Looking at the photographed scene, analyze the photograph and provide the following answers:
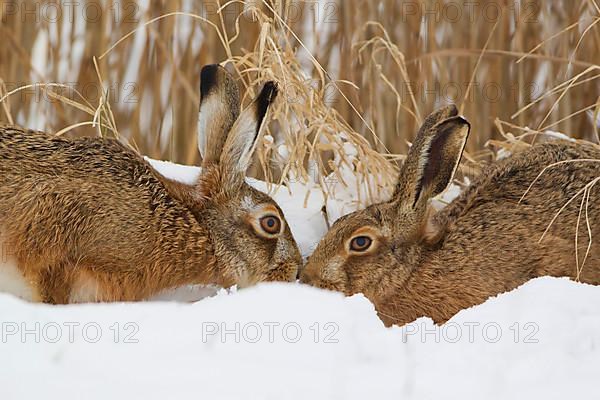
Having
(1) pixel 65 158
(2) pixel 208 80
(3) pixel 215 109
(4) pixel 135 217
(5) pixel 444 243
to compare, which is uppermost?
(2) pixel 208 80

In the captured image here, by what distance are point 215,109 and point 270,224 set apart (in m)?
0.52

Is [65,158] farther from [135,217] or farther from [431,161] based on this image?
[431,161]

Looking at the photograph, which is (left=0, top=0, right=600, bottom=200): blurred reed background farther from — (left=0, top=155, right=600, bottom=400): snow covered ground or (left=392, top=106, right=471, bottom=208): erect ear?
(left=0, top=155, right=600, bottom=400): snow covered ground

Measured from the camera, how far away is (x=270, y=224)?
13.7 feet

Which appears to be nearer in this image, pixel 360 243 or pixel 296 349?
pixel 296 349

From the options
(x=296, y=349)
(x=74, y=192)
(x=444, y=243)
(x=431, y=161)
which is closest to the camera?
(x=296, y=349)

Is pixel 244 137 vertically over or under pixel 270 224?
over

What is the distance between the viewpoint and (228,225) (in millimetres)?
4137

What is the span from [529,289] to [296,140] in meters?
1.87

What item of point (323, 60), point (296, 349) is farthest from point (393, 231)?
point (323, 60)

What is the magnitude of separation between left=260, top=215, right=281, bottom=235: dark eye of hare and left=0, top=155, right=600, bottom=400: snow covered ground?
2.93 feet

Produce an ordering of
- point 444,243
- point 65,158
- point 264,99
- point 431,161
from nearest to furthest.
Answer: point 65,158, point 264,99, point 431,161, point 444,243

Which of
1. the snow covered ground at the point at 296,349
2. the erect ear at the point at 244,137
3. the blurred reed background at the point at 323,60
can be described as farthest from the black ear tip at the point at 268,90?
the blurred reed background at the point at 323,60

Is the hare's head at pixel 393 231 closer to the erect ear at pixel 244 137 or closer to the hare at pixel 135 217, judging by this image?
the hare at pixel 135 217
